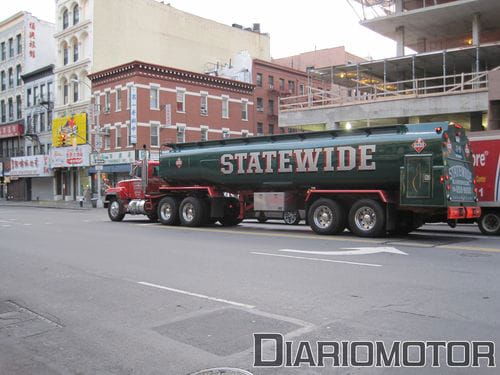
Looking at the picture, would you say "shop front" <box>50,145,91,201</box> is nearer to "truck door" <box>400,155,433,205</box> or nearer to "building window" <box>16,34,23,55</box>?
"building window" <box>16,34,23,55</box>

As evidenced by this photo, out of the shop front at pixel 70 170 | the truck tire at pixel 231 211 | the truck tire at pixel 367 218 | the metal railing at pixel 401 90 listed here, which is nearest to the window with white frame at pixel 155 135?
the shop front at pixel 70 170

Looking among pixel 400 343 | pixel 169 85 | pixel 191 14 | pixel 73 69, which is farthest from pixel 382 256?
pixel 191 14

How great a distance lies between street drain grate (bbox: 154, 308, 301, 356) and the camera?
5387 millimetres

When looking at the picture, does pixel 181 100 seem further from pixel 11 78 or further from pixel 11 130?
pixel 11 78

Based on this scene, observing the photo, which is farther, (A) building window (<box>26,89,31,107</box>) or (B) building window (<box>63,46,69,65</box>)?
(A) building window (<box>26,89,31,107</box>)

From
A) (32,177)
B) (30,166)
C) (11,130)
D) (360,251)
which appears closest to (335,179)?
(360,251)

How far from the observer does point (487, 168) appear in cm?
1616

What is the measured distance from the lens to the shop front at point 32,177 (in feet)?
177

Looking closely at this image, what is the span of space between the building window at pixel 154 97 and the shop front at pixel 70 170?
8119 mm

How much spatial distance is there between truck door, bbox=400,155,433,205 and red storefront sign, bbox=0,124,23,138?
53.3 metres

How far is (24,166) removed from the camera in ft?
185

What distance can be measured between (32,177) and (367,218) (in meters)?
52.0

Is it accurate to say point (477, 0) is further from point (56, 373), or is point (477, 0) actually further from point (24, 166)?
point (24, 166)

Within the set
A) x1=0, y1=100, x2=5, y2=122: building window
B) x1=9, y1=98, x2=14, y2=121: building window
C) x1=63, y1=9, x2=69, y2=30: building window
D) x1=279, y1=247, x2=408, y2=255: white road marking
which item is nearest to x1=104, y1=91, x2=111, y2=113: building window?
x1=63, y1=9, x2=69, y2=30: building window
